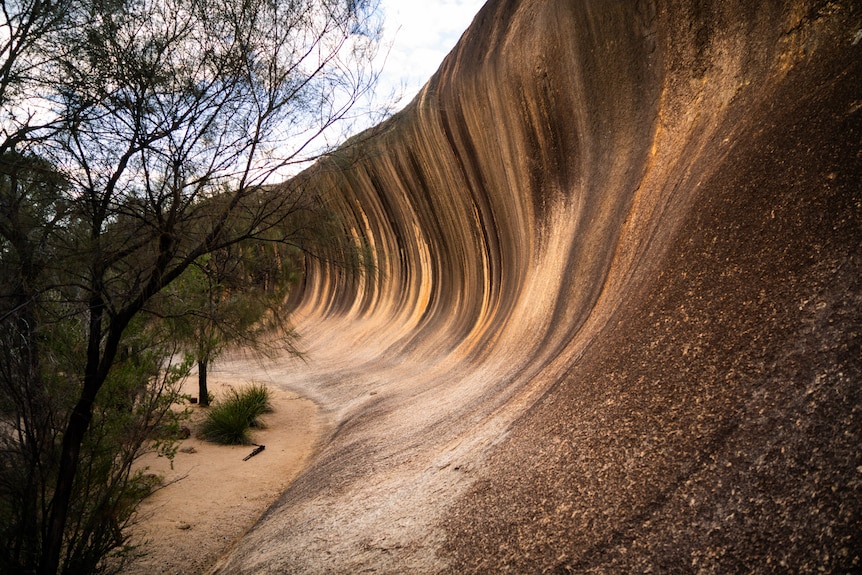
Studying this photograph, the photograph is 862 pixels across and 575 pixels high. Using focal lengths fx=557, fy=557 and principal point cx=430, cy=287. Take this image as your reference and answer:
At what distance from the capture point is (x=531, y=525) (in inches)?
95.0

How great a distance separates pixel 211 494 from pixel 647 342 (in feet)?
14.4

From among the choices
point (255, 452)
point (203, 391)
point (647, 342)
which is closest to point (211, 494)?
point (255, 452)

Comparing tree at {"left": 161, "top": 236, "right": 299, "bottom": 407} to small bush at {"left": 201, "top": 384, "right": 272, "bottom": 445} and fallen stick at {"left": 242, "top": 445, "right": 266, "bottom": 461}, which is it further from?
small bush at {"left": 201, "top": 384, "right": 272, "bottom": 445}

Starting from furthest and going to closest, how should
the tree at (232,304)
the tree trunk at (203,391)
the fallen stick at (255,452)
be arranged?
the tree trunk at (203,391) → the fallen stick at (255,452) → the tree at (232,304)

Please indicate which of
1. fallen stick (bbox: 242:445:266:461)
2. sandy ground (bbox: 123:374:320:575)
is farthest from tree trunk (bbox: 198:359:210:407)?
fallen stick (bbox: 242:445:266:461)

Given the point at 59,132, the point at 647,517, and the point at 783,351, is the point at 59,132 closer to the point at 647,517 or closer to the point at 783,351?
the point at 647,517

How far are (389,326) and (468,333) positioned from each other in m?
3.67

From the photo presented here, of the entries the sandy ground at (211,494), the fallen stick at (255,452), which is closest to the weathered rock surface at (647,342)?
the sandy ground at (211,494)

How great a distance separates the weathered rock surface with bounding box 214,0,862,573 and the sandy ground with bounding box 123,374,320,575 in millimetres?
479

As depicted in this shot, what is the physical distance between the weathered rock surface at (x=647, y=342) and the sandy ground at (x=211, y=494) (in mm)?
479

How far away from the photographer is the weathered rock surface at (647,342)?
198 cm

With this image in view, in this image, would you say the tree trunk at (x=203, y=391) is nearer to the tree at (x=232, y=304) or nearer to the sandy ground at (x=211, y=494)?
the sandy ground at (x=211, y=494)

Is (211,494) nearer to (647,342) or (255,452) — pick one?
(255,452)

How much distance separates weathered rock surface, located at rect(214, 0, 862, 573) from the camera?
6.49 ft
